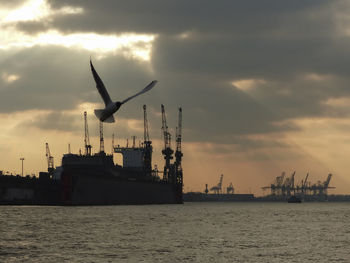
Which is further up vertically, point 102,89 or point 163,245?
point 102,89

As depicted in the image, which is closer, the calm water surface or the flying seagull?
the flying seagull

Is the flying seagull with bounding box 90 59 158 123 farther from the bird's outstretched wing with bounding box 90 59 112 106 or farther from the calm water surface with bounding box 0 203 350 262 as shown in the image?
the calm water surface with bounding box 0 203 350 262

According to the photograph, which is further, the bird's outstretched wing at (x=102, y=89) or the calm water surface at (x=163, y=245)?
the calm water surface at (x=163, y=245)

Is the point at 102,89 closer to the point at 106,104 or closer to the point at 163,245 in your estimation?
the point at 106,104

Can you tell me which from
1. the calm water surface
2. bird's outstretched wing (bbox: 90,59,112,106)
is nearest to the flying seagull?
bird's outstretched wing (bbox: 90,59,112,106)

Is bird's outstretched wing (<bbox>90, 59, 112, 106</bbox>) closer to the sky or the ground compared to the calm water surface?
closer to the sky

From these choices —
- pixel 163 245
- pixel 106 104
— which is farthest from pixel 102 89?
pixel 163 245

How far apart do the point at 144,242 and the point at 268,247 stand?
1460cm

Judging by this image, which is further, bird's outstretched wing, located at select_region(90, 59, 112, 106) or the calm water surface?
the calm water surface

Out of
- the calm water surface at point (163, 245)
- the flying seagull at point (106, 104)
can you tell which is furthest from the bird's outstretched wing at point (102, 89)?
the calm water surface at point (163, 245)

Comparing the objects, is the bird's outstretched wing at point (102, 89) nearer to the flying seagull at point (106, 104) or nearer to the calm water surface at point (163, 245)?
the flying seagull at point (106, 104)

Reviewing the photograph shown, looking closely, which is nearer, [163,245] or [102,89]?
[102,89]

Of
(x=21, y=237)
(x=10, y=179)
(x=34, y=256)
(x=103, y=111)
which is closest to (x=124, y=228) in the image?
(x=21, y=237)

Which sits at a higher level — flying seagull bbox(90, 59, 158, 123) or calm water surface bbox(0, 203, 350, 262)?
flying seagull bbox(90, 59, 158, 123)
